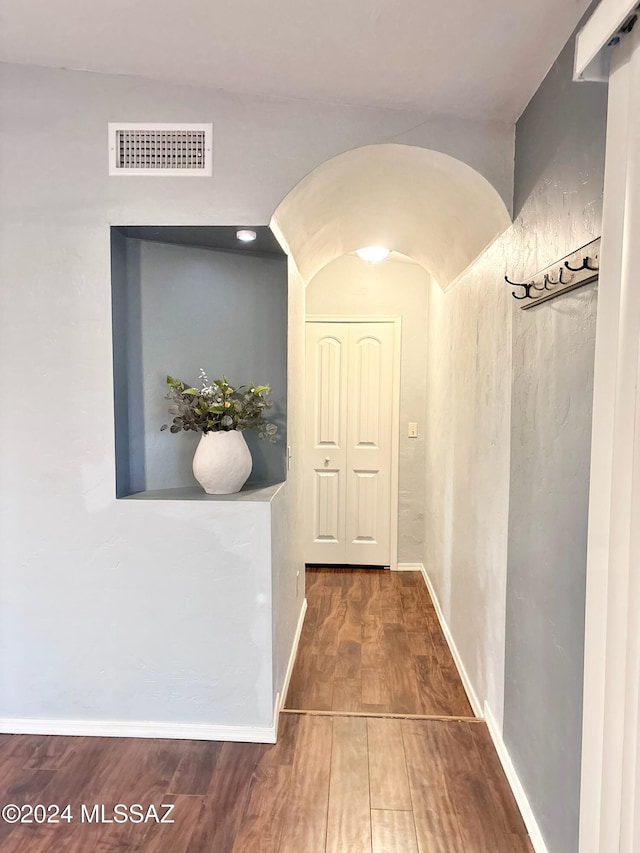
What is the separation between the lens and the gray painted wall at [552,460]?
1.41 m

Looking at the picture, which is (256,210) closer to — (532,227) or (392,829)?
(532,227)

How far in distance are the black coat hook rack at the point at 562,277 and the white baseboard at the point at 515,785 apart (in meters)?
1.55

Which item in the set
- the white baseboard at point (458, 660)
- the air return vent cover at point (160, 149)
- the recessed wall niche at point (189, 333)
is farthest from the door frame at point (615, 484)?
the recessed wall niche at point (189, 333)

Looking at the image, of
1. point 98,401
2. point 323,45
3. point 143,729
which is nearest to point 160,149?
point 323,45

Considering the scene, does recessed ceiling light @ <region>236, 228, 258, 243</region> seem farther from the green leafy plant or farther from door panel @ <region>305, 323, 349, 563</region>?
door panel @ <region>305, 323, 349, 563</region>


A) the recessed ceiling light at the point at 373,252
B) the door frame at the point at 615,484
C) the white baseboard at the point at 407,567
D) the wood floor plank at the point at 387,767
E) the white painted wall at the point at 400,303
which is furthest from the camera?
the white baseboard at the point at 407,567

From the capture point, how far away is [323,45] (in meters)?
1.68

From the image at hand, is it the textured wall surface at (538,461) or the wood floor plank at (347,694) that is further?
the wood floor plank at (347,694)

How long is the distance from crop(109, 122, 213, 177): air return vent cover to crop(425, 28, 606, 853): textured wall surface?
1.13 meters

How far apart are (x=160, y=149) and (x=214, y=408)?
972 millimetres

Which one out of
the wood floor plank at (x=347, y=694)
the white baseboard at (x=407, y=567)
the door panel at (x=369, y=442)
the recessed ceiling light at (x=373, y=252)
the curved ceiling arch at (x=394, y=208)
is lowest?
the wood floor plank at (x=347, y=694)

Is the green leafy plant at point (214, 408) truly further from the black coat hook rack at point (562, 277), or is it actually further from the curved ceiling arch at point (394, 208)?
the black coat hook rack at point (562, 277)

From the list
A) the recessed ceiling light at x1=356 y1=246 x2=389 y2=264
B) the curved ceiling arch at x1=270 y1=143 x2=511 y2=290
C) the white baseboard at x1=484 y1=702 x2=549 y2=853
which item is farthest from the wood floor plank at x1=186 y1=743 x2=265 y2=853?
the recessed ceiling light at x1=356 y1=246 x2=389 y2=264

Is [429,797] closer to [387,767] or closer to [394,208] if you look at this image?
[387,767]
